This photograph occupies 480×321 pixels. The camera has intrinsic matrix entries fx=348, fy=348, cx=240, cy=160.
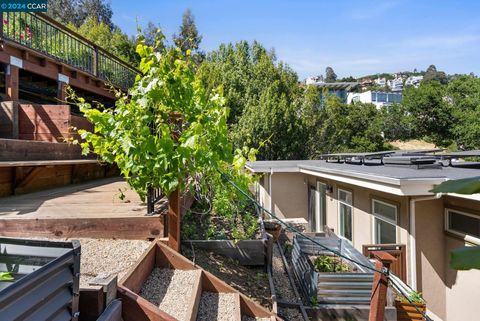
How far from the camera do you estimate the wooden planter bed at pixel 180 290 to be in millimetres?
2424

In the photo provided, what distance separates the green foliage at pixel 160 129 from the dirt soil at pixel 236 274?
1029mm

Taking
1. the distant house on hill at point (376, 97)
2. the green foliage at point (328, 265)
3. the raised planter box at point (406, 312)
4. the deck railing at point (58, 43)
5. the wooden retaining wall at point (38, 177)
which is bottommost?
the raised planter box at point (406, 312)

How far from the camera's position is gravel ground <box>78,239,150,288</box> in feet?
9.26

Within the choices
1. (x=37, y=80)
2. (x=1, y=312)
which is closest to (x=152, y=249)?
(x=1, y=312)

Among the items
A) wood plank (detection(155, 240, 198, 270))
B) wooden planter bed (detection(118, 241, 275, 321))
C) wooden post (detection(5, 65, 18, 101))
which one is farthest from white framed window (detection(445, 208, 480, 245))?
wooden post (detection(5, 65, 18, 101))

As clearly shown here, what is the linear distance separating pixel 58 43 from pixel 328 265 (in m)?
7.90

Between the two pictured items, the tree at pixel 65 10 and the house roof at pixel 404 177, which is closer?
the house roof at pixel 404 177

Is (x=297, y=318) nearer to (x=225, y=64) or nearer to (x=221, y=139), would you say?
(x=221, y=139)

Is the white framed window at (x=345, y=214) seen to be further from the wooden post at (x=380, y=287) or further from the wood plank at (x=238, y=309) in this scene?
the wood plank at (x=238, y=309)

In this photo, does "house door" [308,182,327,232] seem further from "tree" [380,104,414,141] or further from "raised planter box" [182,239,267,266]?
"tree" [380,104,414,141]

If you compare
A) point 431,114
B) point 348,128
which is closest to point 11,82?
point 348,128

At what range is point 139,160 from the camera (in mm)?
3125

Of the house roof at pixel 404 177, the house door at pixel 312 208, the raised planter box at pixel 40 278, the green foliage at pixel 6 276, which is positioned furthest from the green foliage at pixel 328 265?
the house door at pixel 312 208

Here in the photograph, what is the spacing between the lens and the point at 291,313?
15.4ft
